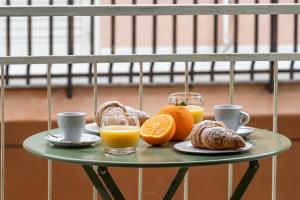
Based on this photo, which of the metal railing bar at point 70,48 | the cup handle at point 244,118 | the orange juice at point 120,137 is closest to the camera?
the orange juice at point 120,137

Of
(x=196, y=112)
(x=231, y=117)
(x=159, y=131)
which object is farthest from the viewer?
(x=196, y=112)

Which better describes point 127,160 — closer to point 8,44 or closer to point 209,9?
point 209,9

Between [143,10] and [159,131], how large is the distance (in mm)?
622

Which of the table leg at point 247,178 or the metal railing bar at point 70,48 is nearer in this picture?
the table leg at point 247,178

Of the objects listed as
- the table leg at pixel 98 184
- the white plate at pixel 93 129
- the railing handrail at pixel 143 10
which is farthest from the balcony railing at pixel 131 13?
the table leg at pixel 98 184

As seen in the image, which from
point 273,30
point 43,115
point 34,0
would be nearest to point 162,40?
point 34,0

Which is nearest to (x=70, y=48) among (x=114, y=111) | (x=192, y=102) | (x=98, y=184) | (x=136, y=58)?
(x=136, y=58)

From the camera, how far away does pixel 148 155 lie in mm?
1810

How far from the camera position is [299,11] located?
96.6 inches

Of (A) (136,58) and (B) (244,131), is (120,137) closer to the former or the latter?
(B) (244,131)

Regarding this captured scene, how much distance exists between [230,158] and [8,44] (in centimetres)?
252

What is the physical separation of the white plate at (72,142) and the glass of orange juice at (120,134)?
6cm

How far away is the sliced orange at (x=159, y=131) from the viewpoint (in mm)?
1897

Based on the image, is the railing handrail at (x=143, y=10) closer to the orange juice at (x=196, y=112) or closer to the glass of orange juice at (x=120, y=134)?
the orange juice at (x=196, y=112)
